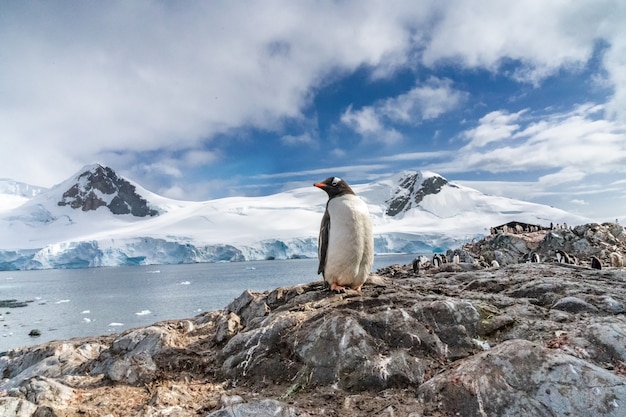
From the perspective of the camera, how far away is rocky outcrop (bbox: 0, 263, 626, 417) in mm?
5168

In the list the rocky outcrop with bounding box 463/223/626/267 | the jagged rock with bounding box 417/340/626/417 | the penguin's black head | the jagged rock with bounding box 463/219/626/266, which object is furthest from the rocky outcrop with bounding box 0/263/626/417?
the rocky outcrop with bounding box 463/223/626/267

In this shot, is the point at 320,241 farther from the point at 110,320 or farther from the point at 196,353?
the point at 110,320

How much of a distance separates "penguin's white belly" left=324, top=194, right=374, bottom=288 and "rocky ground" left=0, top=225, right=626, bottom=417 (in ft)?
1.47

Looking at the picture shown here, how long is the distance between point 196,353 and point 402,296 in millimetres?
4034

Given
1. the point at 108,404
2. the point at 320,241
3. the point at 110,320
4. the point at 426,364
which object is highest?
the point at 320,241

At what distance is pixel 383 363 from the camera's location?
6.16 m

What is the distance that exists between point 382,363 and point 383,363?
14mm

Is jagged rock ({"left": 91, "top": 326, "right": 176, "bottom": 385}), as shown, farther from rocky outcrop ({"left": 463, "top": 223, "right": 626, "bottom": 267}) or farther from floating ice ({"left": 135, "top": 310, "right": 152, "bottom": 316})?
floating ice ({"left": 135, "top": 310, "right": 152, "bottom": 316})

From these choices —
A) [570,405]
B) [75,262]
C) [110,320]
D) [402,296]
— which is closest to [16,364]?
[402,296]

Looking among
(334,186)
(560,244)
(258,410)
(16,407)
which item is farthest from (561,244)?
(16,407)

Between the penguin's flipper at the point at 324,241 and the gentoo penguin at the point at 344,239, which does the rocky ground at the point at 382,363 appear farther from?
the penguin's flipper at the point at 324,241

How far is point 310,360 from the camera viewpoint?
6449mm

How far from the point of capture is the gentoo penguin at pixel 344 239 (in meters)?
8.45

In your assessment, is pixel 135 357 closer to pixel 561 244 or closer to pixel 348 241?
pixel 348 241
